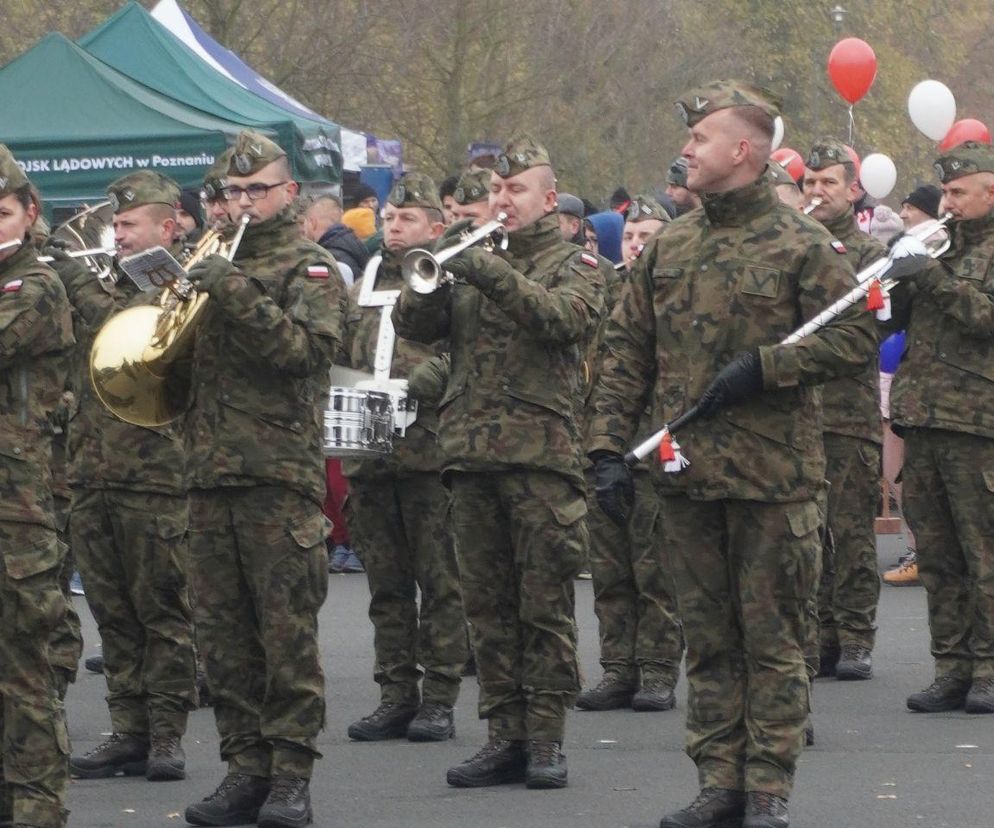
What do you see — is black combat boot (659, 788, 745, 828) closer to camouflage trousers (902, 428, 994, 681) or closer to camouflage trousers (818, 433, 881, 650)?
camouflage trousers (902, 428, 994, 681)

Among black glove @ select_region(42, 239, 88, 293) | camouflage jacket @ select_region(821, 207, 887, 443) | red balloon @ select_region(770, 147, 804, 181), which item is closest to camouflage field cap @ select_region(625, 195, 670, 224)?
camouflage jacket @ select_region(821, 207, 887, 443)

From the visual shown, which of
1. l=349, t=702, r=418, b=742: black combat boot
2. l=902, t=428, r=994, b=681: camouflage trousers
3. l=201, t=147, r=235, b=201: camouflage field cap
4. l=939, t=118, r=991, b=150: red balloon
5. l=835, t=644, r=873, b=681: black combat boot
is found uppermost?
l=939, t=118, r=991, b=150: red balloon

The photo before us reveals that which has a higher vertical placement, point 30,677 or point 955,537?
point 955,537

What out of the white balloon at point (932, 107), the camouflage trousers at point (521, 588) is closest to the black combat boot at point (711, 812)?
the camouflage trousers at point (521, 588)

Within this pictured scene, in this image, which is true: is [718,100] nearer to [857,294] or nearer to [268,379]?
[857,294]

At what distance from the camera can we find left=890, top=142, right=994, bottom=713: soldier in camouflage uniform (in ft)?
31.1

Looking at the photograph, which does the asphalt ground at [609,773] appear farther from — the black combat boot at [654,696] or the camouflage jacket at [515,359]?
the camouflage jacket at [515,359]

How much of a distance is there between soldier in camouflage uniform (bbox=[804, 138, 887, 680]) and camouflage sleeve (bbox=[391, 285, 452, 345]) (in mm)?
2663

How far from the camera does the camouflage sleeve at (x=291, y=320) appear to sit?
7.02 metres

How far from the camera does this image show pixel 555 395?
26.3ft

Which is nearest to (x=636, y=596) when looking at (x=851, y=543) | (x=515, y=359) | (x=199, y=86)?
(x=851, y=543)

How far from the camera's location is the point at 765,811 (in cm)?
686

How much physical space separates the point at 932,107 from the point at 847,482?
369 inches

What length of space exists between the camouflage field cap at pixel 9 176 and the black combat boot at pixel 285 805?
6.84 feet
